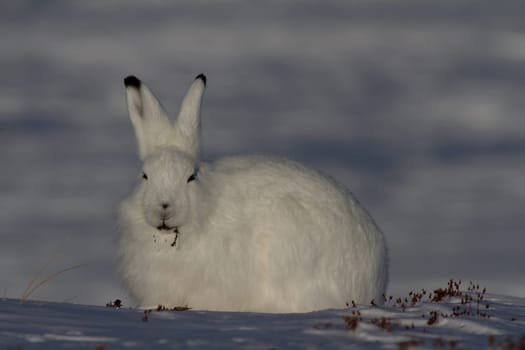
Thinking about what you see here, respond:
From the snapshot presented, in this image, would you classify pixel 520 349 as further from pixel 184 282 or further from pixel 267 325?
pixel 184 282

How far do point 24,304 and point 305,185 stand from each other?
3514 mm

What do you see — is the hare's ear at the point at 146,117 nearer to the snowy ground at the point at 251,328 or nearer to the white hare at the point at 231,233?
the white hare at the point at 231,233

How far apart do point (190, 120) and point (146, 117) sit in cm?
53

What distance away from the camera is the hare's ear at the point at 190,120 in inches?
382

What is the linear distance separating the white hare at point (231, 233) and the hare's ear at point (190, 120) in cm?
1

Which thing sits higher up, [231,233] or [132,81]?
[132,81]

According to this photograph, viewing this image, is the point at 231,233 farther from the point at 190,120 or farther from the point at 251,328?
the point at 251,328

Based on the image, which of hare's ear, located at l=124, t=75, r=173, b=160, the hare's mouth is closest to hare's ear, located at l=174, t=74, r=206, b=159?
hare's ear, located at l=124, t=75, r=173, b=160

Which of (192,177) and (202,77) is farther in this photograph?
(202,77)

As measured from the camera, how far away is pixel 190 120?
9.71 m

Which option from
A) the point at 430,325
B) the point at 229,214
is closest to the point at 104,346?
the point at 430,325

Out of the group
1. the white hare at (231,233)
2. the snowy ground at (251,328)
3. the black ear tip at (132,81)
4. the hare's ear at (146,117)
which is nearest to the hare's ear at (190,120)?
the white hare at (231,233)

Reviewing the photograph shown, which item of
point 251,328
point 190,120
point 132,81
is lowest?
point 251,328

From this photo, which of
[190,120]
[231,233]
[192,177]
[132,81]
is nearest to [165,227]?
[192,177]
